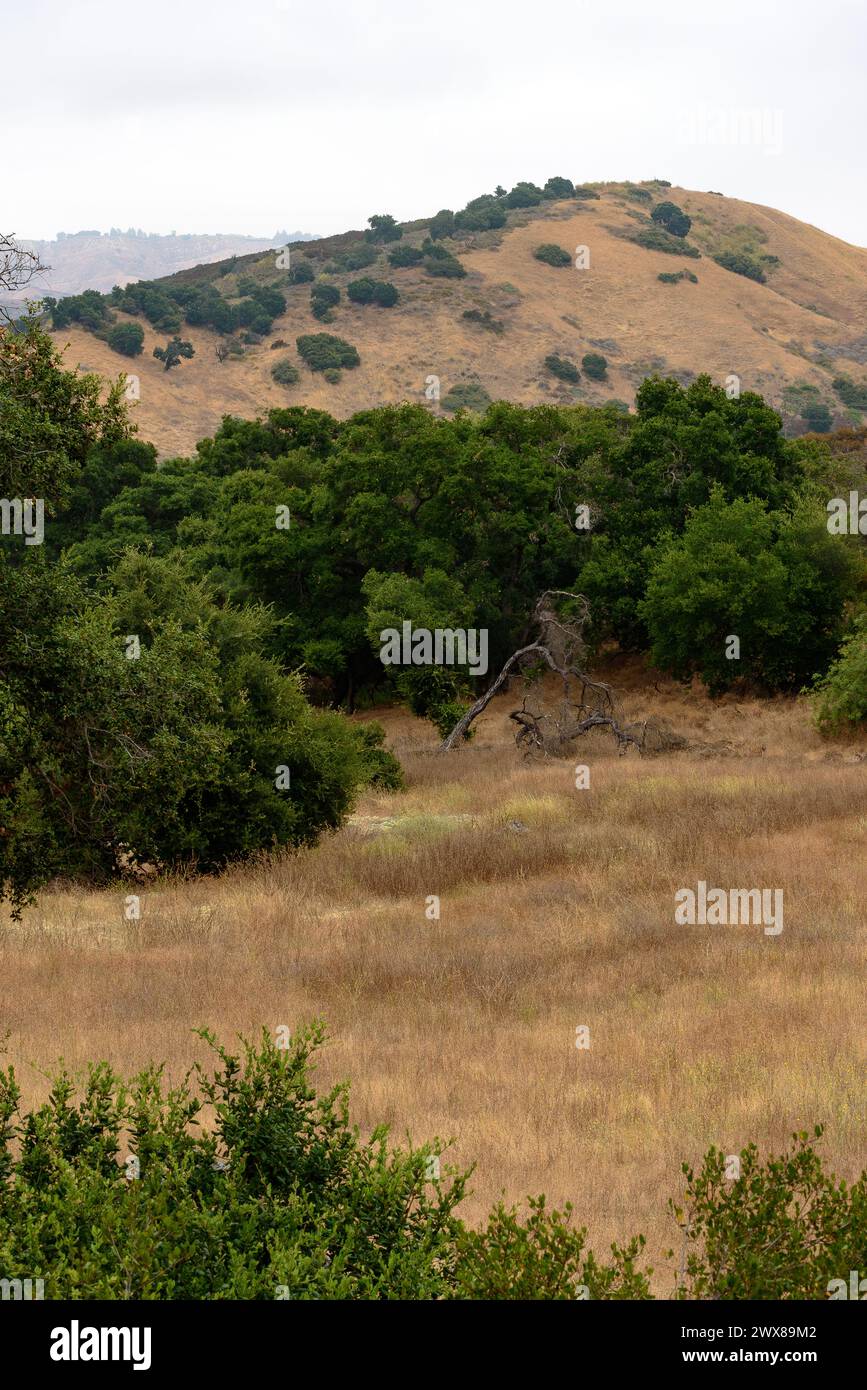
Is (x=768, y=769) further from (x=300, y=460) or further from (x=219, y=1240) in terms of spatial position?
(x=300, y=460)

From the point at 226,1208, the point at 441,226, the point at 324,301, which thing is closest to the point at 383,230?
the point at 441,226

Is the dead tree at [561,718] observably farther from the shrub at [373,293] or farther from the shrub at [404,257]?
the shrub at [404,257]

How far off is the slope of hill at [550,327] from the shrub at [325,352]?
1.11 meters

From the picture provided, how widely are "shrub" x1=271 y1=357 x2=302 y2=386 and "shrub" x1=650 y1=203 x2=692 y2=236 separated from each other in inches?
2440

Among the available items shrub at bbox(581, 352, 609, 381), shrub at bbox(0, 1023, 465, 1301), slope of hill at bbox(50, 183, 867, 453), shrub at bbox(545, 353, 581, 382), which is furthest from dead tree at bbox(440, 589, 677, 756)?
shrub at bbox(581, 352, 609, 381)

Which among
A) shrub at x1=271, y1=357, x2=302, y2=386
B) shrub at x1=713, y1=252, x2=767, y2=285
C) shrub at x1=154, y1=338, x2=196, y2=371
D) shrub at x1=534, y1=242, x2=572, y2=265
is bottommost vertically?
shrub at x1=271, y1=357, x2=302, y2=386

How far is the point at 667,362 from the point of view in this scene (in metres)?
109

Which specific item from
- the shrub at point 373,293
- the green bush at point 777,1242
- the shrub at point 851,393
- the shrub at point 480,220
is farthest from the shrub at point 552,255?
the green bush at point 777,1242

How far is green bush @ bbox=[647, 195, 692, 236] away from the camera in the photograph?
5468 inches

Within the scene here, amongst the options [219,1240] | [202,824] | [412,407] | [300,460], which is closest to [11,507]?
[219,1240]

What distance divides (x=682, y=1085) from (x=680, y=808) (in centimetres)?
1220

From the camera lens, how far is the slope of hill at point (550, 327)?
9538 centimetres

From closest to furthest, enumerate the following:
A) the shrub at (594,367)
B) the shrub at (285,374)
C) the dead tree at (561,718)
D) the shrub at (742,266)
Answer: the dead tree at (561,718) < the shrub at (285,374) < the shrub at (594,367) < the shrub at (742,266)

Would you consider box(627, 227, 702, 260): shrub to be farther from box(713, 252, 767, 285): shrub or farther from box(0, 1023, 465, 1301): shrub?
box(0, 1023, 465, 1301): shrub
